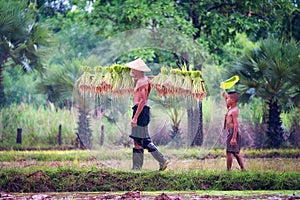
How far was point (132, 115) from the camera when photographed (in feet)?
36.0

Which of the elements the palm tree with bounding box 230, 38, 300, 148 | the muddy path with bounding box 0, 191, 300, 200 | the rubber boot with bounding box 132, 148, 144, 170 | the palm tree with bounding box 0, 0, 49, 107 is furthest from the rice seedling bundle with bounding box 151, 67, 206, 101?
the palm tree with bounding box 0, 0, 49, 107

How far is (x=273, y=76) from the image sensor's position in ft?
52.7

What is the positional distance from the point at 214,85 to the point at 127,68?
6.36ft

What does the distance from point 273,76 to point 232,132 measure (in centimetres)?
485

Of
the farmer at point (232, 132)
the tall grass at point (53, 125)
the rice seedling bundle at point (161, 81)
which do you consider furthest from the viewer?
the tall grass at point (53, 125)

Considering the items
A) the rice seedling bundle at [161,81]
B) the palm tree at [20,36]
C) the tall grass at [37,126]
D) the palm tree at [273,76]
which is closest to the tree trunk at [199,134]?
the rice seedling bundle at [161,81]

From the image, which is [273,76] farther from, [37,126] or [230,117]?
[37,126]

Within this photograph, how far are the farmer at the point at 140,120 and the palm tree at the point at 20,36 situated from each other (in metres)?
6.54

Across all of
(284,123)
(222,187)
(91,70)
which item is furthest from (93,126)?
(284,123)

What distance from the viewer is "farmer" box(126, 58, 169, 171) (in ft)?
35.0

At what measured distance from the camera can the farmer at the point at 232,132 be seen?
37.5ft

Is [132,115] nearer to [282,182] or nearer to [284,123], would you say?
[282,182]

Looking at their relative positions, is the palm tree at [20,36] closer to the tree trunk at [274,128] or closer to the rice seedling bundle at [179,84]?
the tree trunk at [274,128]

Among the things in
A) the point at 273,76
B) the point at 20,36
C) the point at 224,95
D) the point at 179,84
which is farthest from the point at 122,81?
the point at 20,36
